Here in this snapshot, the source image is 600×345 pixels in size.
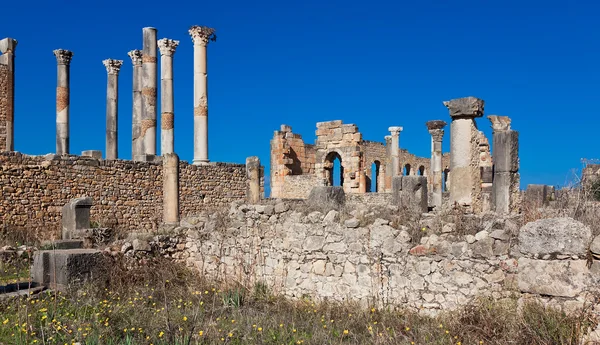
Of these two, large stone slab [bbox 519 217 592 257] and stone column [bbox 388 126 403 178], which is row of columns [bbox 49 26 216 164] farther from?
large stone slab [bbox 519 217 592 257]

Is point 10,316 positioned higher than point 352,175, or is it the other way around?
point 352,175

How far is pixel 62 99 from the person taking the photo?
819 inches

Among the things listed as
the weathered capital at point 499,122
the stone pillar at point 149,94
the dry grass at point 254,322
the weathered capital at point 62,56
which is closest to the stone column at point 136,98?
the stone pillar at point 149,94

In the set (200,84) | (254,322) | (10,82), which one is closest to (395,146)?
(200,84)

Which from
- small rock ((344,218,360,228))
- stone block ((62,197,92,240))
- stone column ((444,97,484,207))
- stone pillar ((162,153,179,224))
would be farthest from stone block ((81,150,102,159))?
small rock ((344,218,360,228))

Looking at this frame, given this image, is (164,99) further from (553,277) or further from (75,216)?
(553,277)

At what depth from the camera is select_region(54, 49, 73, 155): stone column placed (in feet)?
67.5

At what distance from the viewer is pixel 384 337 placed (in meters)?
5.76

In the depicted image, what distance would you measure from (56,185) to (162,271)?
27.2 feet

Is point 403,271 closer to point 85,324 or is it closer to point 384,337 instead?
point 384,337

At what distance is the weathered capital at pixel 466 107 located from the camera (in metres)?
12.1

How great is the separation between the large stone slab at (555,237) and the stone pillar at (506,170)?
5583mm

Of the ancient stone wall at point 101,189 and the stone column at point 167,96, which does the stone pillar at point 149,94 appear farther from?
the ancient stone wall at point 101,189

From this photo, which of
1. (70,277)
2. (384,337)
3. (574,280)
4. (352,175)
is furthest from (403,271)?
(352,175)
